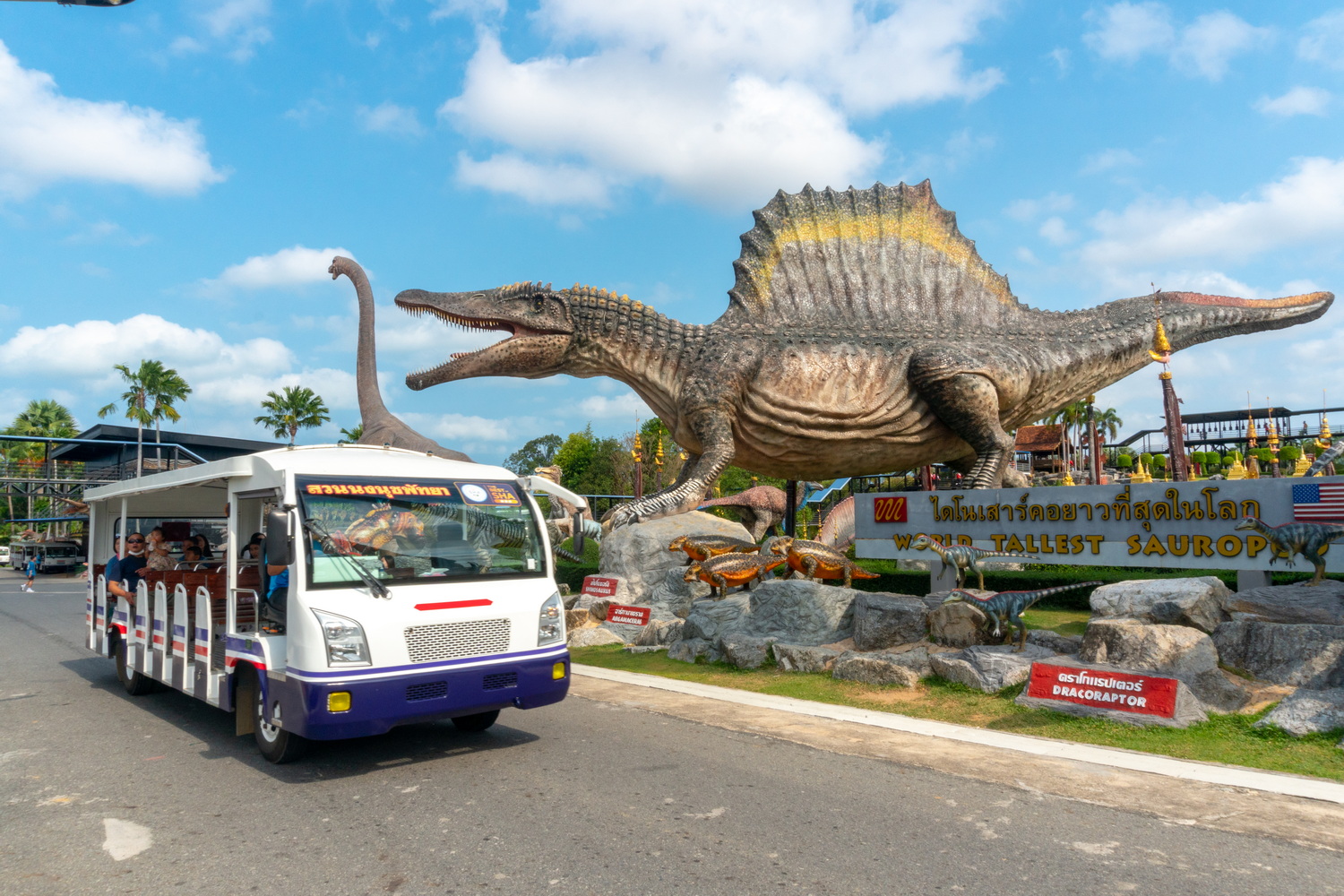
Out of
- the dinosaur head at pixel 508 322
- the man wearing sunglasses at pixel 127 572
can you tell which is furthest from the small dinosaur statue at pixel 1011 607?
the man wearing sunglasses at pixel 127 572

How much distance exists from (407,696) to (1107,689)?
491 cm

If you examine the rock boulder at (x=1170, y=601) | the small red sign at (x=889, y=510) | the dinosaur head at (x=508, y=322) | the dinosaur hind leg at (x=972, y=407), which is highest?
the dinosaur head at (x=508, y=322)

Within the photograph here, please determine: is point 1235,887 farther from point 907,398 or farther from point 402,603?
point 907,398

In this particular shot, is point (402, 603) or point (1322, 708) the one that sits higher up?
point (402, 603)

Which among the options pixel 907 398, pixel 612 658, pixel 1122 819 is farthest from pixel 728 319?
pixel 1122 819

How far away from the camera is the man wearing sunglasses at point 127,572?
7879 mm

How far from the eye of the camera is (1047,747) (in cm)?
586

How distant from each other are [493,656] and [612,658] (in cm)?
489

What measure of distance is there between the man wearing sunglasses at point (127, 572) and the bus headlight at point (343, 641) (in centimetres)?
396

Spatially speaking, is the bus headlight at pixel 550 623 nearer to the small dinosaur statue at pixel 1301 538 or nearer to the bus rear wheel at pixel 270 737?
the bus rear wheel at pixel 270 737

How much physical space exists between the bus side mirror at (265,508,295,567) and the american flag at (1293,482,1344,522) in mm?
8162

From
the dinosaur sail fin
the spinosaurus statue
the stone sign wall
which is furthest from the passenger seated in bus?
the dinosaur sail fin

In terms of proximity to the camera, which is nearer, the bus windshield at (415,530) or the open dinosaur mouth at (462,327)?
the bus windshield at (415,530)

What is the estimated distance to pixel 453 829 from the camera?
168 inches
